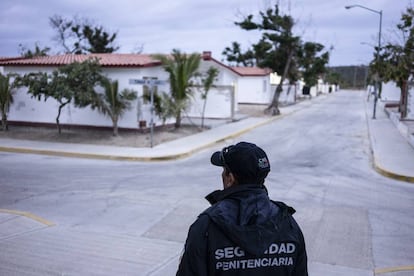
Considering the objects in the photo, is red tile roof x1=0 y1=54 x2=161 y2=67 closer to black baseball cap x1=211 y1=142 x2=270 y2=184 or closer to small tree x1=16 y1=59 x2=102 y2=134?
small tree x1=16 y1=59 x2=102 y2=134

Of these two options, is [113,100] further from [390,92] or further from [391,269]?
[390,92]

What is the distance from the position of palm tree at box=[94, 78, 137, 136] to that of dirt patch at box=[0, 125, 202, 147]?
0.80 metres

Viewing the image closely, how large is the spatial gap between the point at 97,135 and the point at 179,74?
421 cm

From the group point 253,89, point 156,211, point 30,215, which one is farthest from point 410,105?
point 30,215

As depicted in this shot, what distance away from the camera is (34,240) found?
6.38 m

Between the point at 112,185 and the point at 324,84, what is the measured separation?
266 ft

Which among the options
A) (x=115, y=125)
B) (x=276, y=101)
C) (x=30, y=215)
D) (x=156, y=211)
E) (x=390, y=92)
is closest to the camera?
(x=30, y=215)

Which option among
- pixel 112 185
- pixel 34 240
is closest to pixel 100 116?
pixel 112 185

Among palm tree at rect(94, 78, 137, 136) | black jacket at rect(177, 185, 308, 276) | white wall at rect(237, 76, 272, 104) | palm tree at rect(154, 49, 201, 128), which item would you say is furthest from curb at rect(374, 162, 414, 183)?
white wall at rect(237, 76, 272, 104)

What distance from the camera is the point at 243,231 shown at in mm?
2074

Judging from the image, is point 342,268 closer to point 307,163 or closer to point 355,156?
point 307,163

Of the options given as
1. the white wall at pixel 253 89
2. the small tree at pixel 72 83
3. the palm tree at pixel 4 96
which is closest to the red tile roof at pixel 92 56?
the small tree at pixel 72 83

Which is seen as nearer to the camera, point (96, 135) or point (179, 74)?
point (96, 135)

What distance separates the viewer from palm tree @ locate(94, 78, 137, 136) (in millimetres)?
17125
